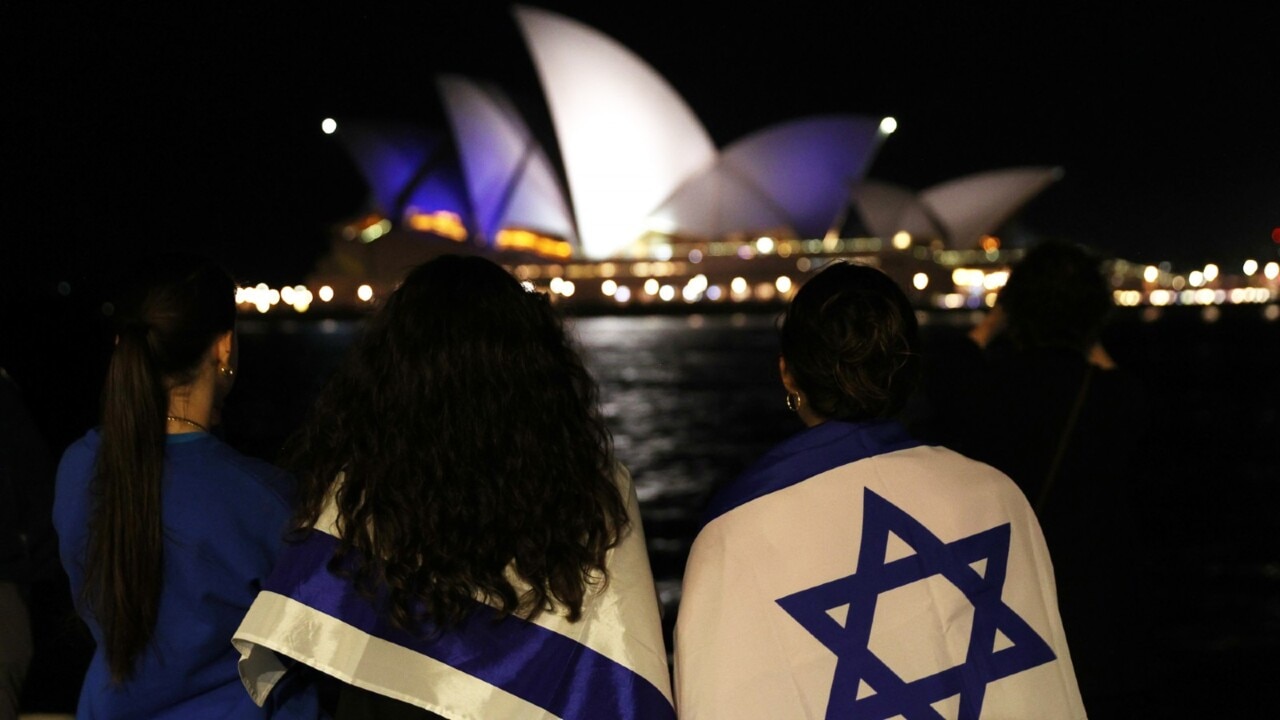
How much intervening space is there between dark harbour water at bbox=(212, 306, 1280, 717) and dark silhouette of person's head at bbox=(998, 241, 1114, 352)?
0.74 meters

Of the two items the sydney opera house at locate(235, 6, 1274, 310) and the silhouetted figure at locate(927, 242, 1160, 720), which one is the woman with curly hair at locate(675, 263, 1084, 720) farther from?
the sydney opera house at locate(235, 6, 1274, 310)

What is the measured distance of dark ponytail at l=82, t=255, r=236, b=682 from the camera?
1376mm

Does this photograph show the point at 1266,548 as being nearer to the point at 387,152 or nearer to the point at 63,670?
the point at 63,670

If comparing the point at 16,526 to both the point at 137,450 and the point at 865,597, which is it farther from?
the point at 865,597

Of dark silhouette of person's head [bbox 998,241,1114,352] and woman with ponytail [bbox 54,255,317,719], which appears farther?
dark silhouette of person's head [bbox 998,241,1114,352]

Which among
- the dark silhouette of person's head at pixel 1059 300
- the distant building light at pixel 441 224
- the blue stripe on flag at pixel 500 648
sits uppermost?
the dark silhouette of person's head at pixel 1059 300

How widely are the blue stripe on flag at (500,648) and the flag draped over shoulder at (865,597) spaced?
0.10 m

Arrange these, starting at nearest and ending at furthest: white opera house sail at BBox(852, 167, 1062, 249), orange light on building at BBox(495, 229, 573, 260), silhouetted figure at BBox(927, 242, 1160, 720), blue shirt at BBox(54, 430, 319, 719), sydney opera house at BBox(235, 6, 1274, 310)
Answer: blue shirt at BBox(54, 430, 319, 719)
silhouetted figure at BBox(927, 242, 1160, 720)
sydney opera house at BBox(235, 6, 1274, 310)
orange light on building at BBox(495, 229, 573, 260)
white opera house sail at BBox(852, 167, 1062, 249)

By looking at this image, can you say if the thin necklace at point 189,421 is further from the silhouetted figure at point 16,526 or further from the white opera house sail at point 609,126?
the white opera house sail at point 609,126

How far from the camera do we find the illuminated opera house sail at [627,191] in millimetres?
32219

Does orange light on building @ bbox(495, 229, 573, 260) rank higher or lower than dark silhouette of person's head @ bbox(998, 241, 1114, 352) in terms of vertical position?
lower

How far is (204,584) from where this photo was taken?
1.41 meters

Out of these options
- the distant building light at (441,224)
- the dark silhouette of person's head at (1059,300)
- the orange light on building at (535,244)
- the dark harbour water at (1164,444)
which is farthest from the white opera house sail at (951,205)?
the dark silhouette of person's head at (1059,300)

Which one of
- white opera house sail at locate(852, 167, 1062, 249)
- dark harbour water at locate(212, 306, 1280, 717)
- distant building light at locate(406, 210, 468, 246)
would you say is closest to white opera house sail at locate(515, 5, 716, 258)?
distant building light at locate(406, 210, 468, 246)
